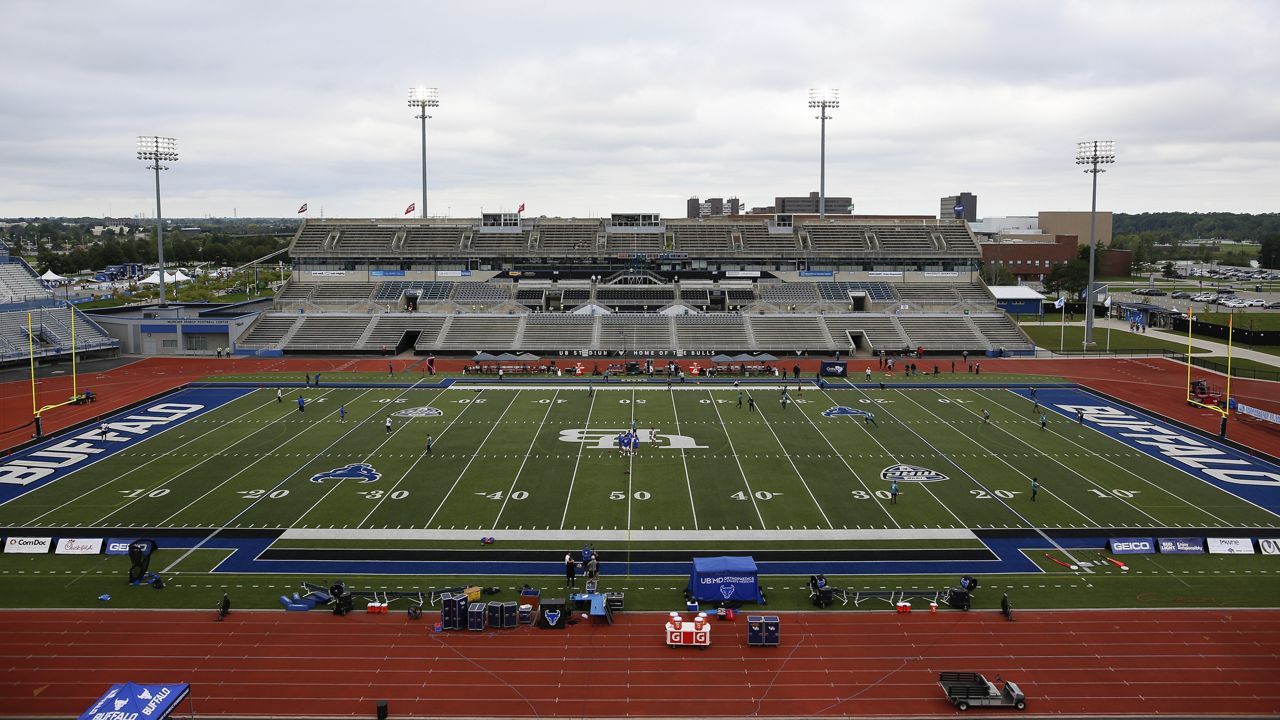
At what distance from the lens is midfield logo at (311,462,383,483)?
27.8m

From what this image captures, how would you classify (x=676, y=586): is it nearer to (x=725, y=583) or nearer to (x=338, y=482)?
(x=725, y=583)

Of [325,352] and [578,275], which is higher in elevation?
[578,275]

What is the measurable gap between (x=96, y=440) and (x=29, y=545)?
13127 mm

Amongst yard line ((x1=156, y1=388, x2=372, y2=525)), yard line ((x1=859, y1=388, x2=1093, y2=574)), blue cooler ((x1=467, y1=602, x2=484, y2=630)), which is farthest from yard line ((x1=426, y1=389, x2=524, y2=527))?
yard line ((x1=859, y1=388, x2=1093, y2=574))

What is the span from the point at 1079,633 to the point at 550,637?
37.7 ft

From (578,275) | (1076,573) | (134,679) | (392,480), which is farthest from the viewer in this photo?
(578,275)

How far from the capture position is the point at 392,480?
27.7 metres

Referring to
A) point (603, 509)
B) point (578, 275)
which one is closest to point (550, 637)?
point (603, 509)

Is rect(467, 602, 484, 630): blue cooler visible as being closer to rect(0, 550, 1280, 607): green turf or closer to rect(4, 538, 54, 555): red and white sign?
rect(0, 550, 1280, 607): green turf

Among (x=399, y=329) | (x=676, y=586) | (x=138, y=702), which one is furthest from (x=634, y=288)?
(x=138, y=702)

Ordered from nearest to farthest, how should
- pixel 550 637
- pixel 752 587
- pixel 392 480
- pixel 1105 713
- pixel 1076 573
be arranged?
pixel 1105 713 < pixel 550 637 < pixel 752 587 < pixel 1076 573 < pixel 392 480

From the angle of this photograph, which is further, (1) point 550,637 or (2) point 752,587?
(2) point 752,587

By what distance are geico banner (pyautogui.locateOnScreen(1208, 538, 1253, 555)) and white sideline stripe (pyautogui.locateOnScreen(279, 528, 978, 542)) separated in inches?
239

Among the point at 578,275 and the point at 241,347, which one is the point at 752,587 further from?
the point at 578,275
